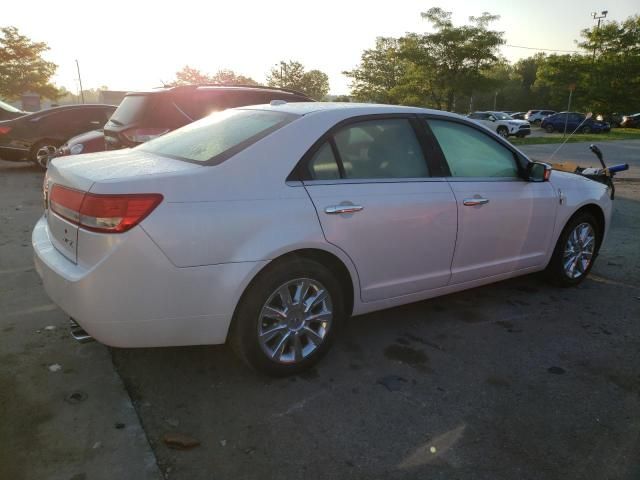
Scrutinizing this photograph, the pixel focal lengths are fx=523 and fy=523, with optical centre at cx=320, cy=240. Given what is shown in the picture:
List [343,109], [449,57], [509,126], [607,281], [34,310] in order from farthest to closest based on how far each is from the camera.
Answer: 1. [449,57]
2. [509,126]
3. [607,281]
4. [34,310]
5. [343,109]

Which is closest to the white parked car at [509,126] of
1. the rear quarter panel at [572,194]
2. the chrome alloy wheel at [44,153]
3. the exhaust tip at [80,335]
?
the chrome alloy wheel at [44,153]

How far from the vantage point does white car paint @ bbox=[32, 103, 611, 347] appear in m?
2.51

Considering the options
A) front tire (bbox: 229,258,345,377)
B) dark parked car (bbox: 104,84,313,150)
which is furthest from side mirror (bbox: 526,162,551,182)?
dark parked car (bbox: 104,84,313,150)

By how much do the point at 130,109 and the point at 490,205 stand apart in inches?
198

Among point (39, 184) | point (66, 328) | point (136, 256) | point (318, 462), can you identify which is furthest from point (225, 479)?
point (39, 184)

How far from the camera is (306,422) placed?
2.65 meters

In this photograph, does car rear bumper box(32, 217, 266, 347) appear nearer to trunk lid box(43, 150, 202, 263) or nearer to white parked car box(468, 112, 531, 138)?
trunk lid box(43, 150, 202, 263)

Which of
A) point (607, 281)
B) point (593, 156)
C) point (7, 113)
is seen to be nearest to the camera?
point (607, 281)

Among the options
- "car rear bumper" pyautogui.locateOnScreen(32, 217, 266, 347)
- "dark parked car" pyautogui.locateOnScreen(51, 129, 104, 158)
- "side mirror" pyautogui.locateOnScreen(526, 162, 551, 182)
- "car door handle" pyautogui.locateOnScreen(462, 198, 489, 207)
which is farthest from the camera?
"dark parked car" pyautogui.locateOnScreen(51, 129, 104, 158)

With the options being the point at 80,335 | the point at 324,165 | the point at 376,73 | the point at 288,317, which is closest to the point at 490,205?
the point at 324,165

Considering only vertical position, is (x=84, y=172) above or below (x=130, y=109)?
below

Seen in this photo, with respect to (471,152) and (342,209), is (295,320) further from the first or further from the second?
(471,152)

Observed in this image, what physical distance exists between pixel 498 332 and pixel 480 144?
4.59 ft

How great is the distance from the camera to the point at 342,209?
299 centimetres
